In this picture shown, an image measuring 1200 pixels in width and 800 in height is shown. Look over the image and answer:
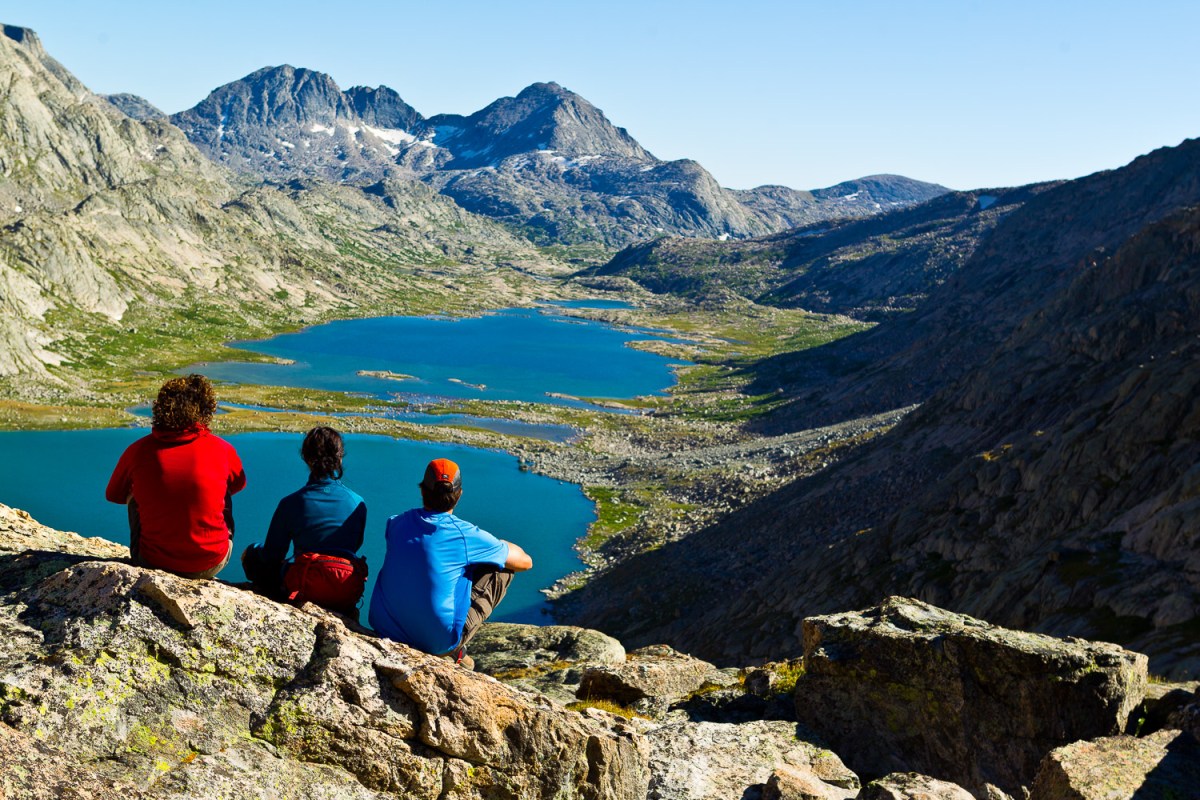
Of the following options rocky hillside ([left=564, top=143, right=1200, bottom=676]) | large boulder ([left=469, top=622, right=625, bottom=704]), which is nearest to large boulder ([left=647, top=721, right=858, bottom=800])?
large boulder ([left=469, top=622, right=625, bottom=704])

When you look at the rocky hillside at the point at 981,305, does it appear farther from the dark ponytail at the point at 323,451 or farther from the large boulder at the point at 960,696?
the dark ponytail at the point at 323,451

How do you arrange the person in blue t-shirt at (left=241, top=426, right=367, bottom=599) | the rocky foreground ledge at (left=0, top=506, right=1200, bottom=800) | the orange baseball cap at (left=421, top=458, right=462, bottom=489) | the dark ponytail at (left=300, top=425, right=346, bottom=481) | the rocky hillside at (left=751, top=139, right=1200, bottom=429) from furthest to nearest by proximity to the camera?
the rocky hillside at (left=751, top=139, right=1200, bottom=429) < the dark ponytail at (left=300, top=425, right=346, bottom=481) < the person in blue t-shirt at (left=241, top=426, right=367, bottom=599) < the orange baseball cap at (left=421, top=458, right=462, bottom=489) < the rocky foreground ledge at (left=0, top=506, right=1200, bottom=800)

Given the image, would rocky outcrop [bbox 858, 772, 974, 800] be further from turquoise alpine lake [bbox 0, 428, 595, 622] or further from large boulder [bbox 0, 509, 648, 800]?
turquoise alpine lake [bbox 0, 428, 595, 622]

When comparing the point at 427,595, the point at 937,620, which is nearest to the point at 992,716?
the point at 937,620

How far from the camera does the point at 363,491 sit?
100688 mm

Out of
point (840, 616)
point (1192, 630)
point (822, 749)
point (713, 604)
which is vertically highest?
point (840, 616)

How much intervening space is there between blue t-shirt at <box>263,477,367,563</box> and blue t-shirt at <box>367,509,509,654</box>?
0.70 meters

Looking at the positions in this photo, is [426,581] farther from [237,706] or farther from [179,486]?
[179,486]

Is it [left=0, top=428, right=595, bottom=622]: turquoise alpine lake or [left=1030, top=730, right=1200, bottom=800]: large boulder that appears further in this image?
[left=0, top=428, right=595, bottom=622]: turquoise alpine lake

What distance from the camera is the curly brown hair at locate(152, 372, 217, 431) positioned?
35.8ft

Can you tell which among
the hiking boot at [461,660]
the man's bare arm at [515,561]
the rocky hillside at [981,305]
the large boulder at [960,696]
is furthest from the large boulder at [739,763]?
the rocky hillside at [981,305]

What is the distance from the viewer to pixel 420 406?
Answer: 15512cm

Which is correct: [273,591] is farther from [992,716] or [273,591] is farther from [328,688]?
[992,716]

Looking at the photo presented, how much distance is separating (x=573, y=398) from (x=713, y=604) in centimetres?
11293
